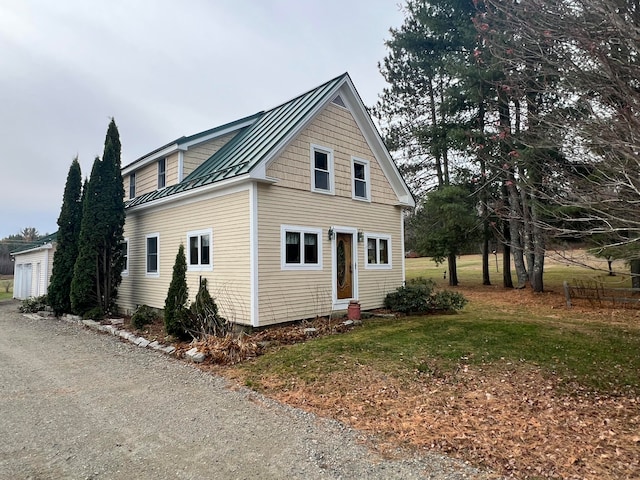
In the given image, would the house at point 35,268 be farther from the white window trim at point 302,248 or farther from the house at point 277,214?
the white window trim at point 302,248

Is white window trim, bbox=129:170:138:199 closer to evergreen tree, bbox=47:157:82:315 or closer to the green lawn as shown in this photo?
evergreen tree, bbox=47:157:82:315

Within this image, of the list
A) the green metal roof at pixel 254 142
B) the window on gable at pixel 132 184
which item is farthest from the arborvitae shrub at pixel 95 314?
the window on gable at pixel 132 184

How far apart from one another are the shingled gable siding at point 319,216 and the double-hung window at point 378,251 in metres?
0.20

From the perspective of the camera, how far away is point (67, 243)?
551 inches

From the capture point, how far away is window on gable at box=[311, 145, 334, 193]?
10.9 m

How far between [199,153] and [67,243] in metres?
6.10

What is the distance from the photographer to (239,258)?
371 inches

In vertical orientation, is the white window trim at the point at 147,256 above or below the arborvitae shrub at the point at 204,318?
above

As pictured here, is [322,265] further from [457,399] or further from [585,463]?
[585,463]

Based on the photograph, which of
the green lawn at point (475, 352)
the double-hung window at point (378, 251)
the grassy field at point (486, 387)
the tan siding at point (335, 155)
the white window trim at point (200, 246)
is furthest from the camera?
the double-hung window at point (378, 251)

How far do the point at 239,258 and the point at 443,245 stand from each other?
14.9m

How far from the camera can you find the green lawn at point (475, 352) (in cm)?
623

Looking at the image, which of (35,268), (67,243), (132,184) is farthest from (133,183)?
(35,268)

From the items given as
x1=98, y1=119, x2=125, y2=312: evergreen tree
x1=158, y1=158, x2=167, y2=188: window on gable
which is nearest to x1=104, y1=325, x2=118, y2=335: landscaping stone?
x1=98, y1=119, x2=125, y2=312: evergreen tree
